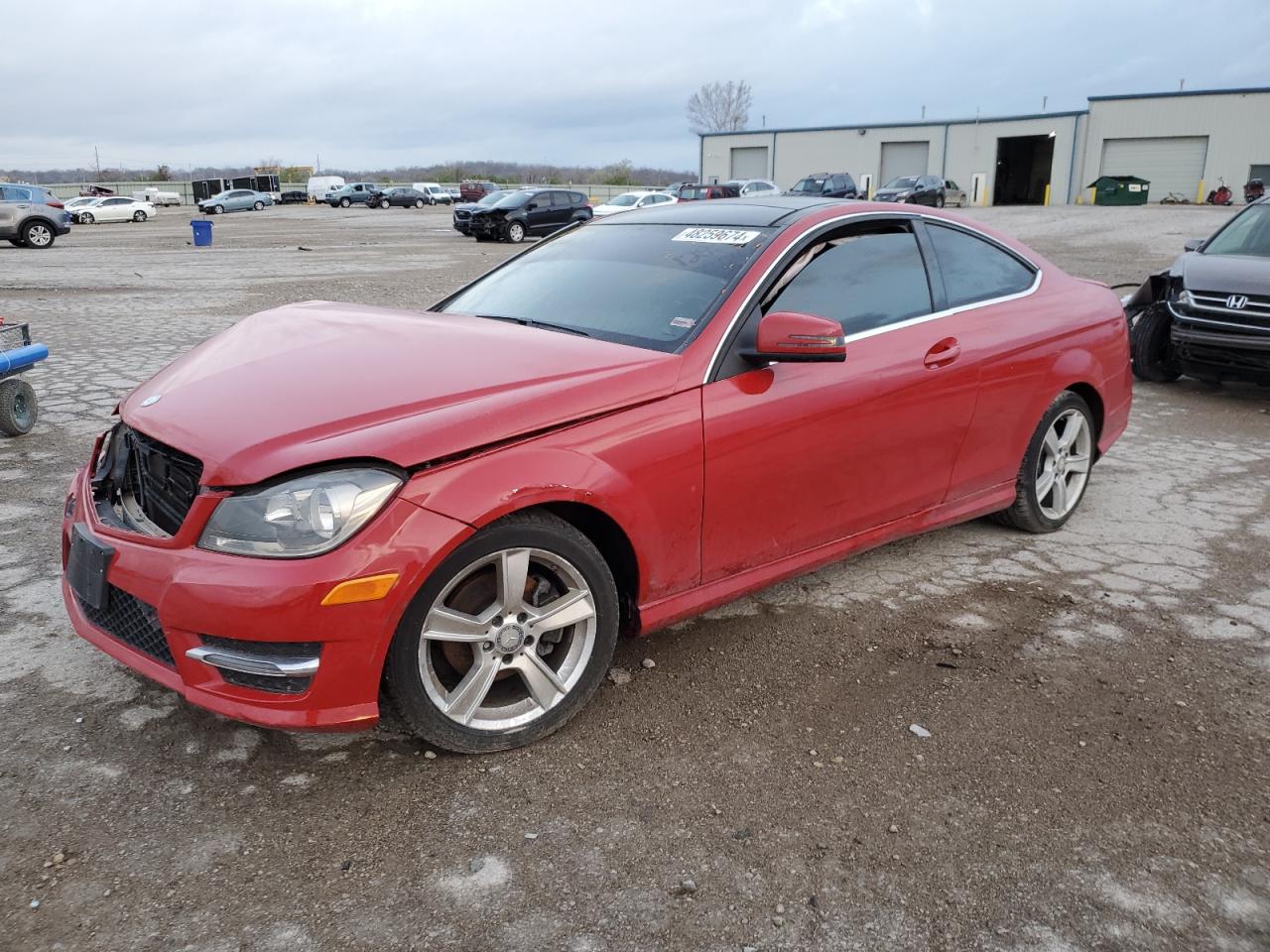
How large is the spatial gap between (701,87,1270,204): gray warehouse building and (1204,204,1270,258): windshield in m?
43.5

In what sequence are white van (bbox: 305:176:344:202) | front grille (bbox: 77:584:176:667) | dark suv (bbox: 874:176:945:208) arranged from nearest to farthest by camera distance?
front grille (bbox: 77:584:176:667) → dark suv (bbox: 874:176:945:208) → white van (bbox: 305:176:344:202)

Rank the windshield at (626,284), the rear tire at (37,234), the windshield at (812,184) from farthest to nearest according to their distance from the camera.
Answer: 1. the windshield at (812,184)
2. the rear tire at (37,234)
3. the windshield at (626,284)

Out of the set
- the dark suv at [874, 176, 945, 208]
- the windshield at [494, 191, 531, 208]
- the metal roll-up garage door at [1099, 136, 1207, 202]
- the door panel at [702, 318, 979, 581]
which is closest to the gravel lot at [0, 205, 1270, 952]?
the door panel at [702, 318, 979, 581]

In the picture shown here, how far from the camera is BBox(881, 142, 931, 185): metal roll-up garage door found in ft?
182

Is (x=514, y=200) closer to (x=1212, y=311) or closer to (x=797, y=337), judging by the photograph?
(x=1212, y=311)

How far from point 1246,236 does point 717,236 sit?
261 inches

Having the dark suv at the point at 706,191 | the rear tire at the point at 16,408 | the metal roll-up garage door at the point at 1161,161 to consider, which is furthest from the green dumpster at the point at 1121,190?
the rear tire at the point at 16,408

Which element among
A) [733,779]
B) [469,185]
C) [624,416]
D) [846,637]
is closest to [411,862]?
[733,779]

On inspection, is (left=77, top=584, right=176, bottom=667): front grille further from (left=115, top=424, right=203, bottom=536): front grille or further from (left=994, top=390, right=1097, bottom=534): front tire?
(left=994, top=390, right=1097, bottom=534): front tire

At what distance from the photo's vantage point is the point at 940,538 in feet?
15.8

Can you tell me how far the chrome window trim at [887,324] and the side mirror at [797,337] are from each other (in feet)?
0.45

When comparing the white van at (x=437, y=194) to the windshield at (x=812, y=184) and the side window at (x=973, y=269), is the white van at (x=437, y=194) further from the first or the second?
the side window at (x=973, y=269)

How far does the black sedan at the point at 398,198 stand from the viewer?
201 ft

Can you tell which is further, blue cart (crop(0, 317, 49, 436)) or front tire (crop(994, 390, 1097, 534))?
Result: blue cart (crop(0, 317, 49, 436))
